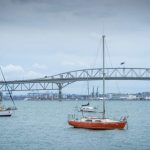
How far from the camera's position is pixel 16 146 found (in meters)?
47.8

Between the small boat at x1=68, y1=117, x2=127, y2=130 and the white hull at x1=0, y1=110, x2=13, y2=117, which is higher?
the white hull at x1=0, y1=110, x2=13, y2=117

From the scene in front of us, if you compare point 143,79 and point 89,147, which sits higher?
point 143,79

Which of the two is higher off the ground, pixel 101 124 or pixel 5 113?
pixel 5 113

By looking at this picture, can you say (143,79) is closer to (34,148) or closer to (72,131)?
(72,131)

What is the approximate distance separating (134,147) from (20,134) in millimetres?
15103

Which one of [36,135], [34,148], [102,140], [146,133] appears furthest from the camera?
[146,133]

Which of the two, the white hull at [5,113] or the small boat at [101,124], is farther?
the white hull at [5,113]

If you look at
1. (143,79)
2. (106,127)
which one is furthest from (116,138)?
(143,79)

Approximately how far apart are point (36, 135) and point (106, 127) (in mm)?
8066

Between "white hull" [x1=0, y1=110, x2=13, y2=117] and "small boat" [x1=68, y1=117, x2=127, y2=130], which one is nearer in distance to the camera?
"small boat" [x1=68, y1=117, x2=127, y2=130]

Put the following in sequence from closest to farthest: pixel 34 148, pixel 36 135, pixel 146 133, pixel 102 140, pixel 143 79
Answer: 1. pixel 34 148
2. pixel 102 140
3. pixel 36 135
4. pixel 146 133
5. pixel 143 79

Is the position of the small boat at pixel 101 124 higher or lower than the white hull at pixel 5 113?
lower

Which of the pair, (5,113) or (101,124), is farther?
(5,113)

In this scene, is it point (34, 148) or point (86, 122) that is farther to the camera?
point (86, 122)
